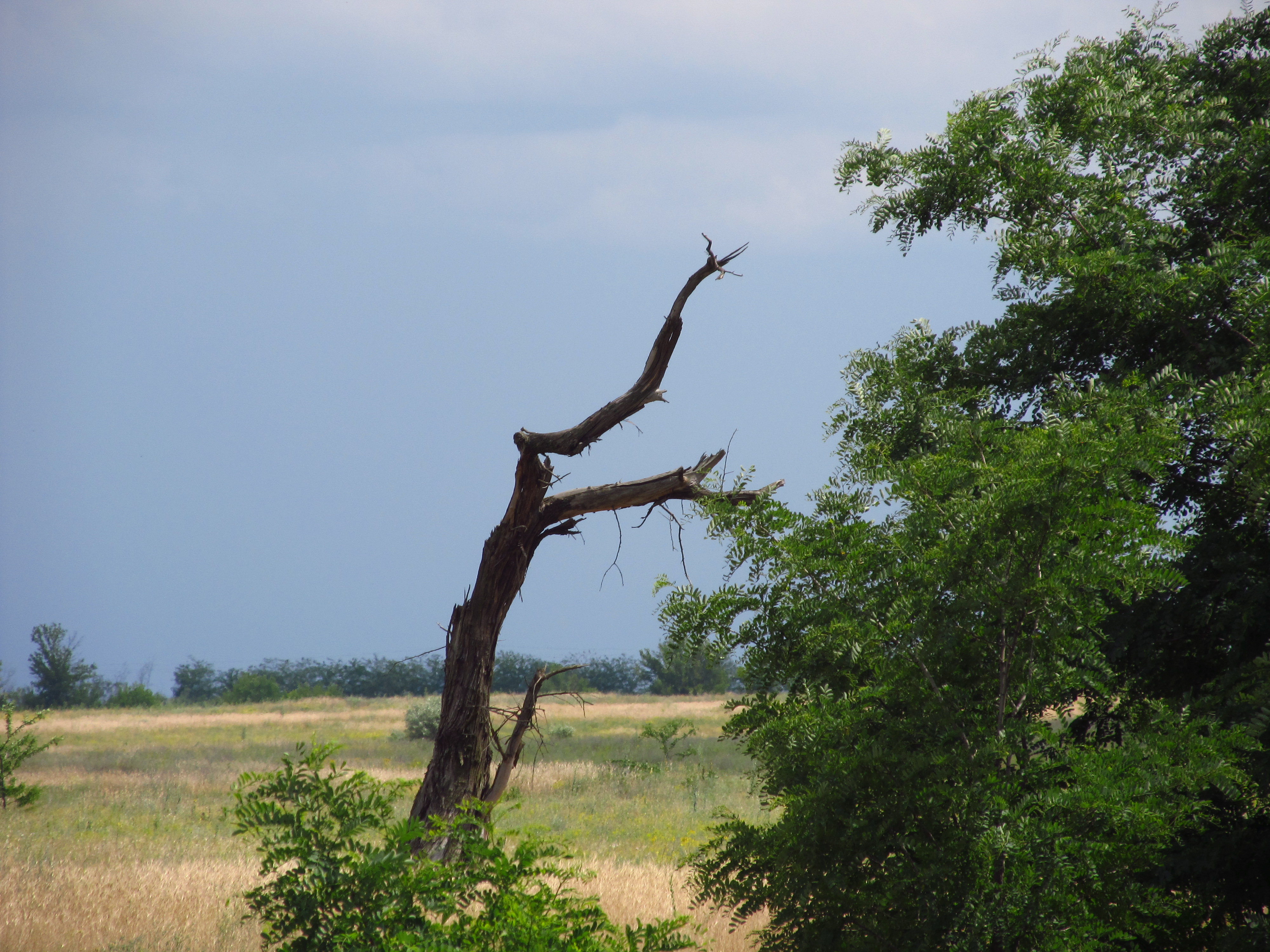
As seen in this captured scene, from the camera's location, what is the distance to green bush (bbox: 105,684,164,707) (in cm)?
4684

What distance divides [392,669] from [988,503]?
6241cm

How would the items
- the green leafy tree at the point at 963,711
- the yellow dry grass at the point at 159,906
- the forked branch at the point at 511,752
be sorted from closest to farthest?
the green leafy tree at the point at 963,711 < the yellow dry grass at the point at 159,906 < the forked branch at the point at 511,752

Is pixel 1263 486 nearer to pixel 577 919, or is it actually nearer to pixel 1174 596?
pixel 1174 596

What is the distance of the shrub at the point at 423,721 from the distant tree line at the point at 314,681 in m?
13.0

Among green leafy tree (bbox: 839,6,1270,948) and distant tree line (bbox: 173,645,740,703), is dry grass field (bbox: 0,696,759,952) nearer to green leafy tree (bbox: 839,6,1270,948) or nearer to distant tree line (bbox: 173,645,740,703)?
green leafy tree (bbox: 839,6,1270,948)

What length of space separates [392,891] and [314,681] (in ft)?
237

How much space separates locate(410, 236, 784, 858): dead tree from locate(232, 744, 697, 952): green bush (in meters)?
2.72

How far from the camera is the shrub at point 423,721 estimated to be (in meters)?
26.4

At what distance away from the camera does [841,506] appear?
4594 mm

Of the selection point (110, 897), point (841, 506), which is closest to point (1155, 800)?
point (841, 506)

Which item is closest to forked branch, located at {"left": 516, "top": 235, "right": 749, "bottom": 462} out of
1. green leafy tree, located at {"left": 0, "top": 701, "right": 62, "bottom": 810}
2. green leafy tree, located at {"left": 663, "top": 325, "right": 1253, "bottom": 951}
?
green leafy tree, located at {"left": 663, "top": 325, "right": 1253, "bottom": 951}

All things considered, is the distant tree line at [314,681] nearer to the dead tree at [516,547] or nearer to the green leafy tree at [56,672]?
the green leafy tree at [56,672]

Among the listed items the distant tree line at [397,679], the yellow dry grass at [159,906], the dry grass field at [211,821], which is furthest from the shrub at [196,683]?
the yellow dry grass at [159,906]

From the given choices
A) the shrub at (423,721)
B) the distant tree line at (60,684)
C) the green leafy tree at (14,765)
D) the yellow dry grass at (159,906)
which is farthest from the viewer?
the distant tree line at (60,684)
